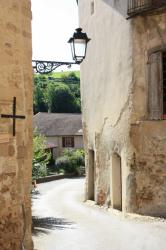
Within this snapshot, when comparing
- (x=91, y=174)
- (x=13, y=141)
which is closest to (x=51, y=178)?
(x=91, y=174)

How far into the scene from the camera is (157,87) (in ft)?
43.9

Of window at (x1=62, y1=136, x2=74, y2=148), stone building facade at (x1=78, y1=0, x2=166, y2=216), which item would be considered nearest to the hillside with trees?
window at (x1=62, y1=136, x2=74, y2=148)

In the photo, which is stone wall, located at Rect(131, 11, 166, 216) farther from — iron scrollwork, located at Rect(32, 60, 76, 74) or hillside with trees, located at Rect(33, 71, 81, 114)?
hillside with trees, located at Rect(33, 71, 81, 114)

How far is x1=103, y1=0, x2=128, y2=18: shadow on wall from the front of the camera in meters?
14.3

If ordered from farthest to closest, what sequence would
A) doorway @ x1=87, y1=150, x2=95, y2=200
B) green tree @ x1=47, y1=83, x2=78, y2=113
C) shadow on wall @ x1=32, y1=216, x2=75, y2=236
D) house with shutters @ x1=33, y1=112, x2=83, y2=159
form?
green tree @ x1=47, y1=83, x2=78, y2=113 → house with shutters @ x1=33, y1=112, x2=83, y2=159 → doorway @ x1=87, y1=150, x2=95, y2=200 → shadow on wall @ x1=32, y1=216, x2=75, y2=236

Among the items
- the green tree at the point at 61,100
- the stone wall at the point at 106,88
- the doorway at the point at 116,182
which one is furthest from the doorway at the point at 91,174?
the green tree at the point at 61,100

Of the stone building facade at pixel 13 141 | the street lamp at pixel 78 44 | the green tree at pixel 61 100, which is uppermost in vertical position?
the green tree at pixel 61 100

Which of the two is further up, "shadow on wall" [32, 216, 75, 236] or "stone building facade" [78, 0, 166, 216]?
"stone building facade" [78, 0, 166, 216]

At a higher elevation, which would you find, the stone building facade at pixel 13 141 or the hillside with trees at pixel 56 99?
Answer: the hillside with trees at pixel 56 99

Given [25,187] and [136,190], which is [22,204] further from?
[136,190]

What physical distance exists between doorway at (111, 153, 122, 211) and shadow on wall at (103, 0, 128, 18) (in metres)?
4.74

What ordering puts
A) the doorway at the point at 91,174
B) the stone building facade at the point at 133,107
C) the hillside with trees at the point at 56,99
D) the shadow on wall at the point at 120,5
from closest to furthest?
the stone building facade at the point at 133,107
the shadow on wall at the point at 120,5
the doorway at the point at 91,174
the hillside with trees at the point at 56,99

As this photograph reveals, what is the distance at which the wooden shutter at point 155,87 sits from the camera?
13.3 m

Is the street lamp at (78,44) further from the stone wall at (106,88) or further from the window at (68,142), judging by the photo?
the window at (68,142)
